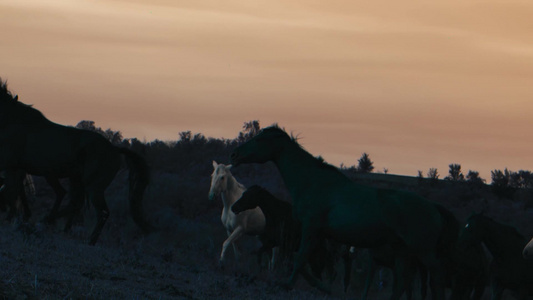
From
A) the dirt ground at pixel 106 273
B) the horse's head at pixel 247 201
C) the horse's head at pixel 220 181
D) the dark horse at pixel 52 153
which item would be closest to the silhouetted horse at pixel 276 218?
the horse's head at pixel 247 201

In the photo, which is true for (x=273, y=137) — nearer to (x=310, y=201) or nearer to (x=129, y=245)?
(x=310, y=201)

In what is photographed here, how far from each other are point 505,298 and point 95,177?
954 cm

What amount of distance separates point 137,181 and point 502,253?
651 cm

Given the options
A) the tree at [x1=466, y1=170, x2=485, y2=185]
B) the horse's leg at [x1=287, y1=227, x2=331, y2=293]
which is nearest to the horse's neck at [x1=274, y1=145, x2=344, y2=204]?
the horse's leg at [x1=287, y1=227, x2=331, y2=293]

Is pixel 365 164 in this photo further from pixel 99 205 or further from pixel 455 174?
pixel 99 205

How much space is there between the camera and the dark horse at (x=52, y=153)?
15.3 meters

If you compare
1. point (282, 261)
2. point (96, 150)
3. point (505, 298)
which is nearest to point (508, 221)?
point (505, 298)

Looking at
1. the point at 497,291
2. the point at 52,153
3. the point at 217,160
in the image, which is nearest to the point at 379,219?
the point at 497,291

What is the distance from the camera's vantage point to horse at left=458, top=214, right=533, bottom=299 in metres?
14.4

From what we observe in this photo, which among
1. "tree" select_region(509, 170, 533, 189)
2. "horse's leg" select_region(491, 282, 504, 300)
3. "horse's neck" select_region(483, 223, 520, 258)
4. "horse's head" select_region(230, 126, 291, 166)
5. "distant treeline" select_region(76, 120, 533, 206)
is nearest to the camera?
"horse's head" select_region(230, 126, 291, 166)

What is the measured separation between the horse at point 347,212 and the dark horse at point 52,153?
294 cm

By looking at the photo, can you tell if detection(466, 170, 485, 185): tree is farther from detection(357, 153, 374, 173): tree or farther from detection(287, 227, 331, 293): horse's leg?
detection(287, 227, 331, 293): horse's leg

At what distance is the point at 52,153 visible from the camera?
15430mm

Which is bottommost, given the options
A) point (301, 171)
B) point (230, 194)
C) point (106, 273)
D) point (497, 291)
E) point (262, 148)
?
point (106, 273)
